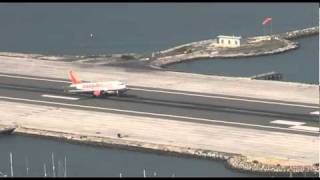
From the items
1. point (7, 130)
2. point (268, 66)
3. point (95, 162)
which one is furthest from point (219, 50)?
point (95, 162)

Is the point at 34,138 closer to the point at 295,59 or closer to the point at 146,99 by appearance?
the point at 146,99

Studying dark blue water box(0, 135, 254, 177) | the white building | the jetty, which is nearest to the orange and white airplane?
the jetty

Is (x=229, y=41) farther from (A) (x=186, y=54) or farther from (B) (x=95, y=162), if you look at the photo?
(B) (x=95, y=162)

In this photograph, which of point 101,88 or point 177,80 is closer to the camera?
point 101,88

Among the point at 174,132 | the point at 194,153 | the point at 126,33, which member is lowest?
the point at 194,153

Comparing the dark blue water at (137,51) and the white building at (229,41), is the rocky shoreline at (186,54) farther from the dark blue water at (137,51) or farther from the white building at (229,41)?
the dark blue water at (137,51)

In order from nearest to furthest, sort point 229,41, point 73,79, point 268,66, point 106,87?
1. point 106,87
2. point 73,79
3. point 268,66
4. point 229,41
